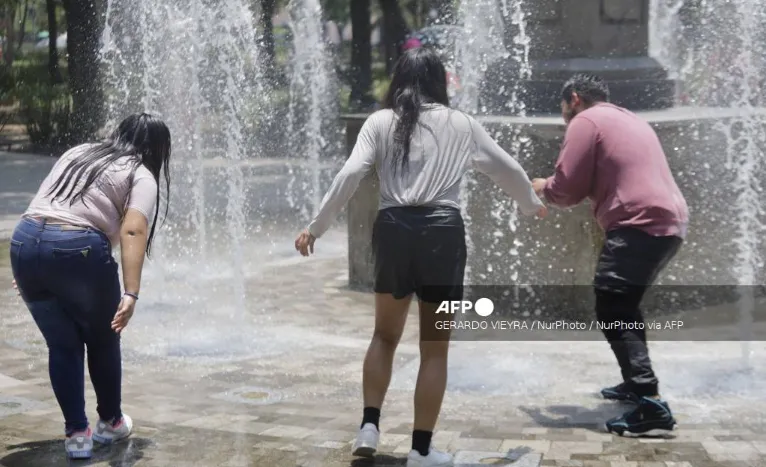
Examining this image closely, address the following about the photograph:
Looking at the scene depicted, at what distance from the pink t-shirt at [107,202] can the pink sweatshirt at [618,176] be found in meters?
1.67

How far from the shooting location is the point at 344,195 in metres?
4.34

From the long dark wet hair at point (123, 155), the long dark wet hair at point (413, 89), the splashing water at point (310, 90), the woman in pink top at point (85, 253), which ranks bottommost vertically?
the splashing water at point (310, 90)

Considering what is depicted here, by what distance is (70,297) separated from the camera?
442 centimetres

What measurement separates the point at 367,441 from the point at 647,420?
114 cm

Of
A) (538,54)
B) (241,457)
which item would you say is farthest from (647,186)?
(538,54)

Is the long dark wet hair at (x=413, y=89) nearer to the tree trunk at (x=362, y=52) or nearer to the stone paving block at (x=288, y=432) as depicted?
the stone paving block at (x=288, y=432)

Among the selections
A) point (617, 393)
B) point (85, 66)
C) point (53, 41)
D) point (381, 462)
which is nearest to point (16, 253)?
point (381, 462)

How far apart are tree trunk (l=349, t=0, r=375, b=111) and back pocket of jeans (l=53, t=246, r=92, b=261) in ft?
65.5

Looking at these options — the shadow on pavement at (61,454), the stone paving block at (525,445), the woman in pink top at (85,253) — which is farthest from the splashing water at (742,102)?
the woman in pink top at (85,253)

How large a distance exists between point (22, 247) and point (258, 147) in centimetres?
1451

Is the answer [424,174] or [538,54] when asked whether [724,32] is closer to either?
[538,54]

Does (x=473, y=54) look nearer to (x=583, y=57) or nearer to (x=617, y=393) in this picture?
(x=583, y=57)

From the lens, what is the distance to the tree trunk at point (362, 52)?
80.6 feet

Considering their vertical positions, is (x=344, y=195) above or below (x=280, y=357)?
above
